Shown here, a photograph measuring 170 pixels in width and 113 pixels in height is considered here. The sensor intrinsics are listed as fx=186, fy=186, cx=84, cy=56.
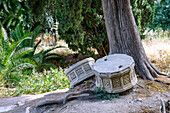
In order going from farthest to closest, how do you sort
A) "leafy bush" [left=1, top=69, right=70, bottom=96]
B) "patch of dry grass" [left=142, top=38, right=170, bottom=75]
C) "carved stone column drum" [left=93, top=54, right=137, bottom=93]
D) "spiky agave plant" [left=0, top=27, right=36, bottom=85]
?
"patch of dry grass" [left=142, top=38, right=170, bottom=75], "spiky agave plant" [left=0, top=27, right=36, bottom=85], "leafy bush" [left=1, top=69, right=70, bottom=96], "carved stone column drum" [left=93, top=54, right=137, bottom=93]

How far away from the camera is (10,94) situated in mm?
5344

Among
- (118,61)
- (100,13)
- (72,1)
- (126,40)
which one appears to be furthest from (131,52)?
(100,13)

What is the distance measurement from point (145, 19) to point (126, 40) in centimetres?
428

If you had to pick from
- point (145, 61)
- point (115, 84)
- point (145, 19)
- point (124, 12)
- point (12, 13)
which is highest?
point (12, 13)

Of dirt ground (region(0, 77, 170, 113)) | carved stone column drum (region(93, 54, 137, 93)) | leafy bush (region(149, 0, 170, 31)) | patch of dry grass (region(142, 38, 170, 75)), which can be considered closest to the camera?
dirt ground (region(0, 77, 170, 113))

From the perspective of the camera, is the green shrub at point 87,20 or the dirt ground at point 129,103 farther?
the green shrub at point 87,20

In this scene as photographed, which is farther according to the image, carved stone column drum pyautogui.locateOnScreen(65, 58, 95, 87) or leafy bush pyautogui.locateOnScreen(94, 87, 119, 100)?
carved stone column drum pyautogui.locateOnScreen(65, 58, 95, 87)

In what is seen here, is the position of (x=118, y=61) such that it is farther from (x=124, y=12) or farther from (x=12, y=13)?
(x=12, y=13)

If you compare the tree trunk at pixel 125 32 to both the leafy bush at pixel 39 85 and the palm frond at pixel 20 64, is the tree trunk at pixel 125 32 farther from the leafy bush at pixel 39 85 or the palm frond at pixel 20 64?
the palm frond at pixel 20 64

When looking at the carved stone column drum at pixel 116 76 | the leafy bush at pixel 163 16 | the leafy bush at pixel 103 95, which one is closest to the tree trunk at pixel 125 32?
the carved stone column drum at pixel 116 76

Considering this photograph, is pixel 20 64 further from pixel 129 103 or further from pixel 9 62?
pixel 129 103

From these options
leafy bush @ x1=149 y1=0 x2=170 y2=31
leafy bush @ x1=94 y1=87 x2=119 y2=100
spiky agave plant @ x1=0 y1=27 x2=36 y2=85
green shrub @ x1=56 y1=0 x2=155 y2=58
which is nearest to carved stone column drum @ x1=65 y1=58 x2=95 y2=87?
leafy bush @ x1=94 y1=87 x2=119 y2=100

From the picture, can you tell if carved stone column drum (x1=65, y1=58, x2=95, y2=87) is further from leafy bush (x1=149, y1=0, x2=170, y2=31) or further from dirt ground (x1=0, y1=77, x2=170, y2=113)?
leafy bush (x1=149, y1=0, x2=170, y2=31)

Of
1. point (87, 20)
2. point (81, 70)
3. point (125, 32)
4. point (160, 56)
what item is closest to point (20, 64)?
point (87, 20)
